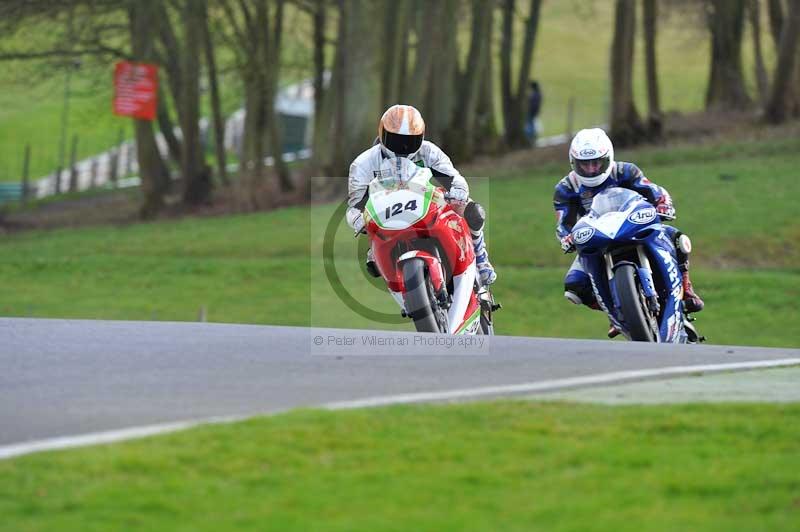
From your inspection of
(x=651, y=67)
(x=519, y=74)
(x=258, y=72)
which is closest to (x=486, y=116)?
(x=519, y=74)

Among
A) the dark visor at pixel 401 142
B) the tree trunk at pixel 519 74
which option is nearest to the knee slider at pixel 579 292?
the dark visor at pixel 401 142

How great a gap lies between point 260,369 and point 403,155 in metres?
3.46

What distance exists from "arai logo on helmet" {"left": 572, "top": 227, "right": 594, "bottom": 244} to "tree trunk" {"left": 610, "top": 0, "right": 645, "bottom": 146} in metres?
20.3

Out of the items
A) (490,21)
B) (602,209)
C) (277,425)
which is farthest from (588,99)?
(277,425)

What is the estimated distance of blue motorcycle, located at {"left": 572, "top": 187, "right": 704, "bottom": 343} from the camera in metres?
11.9

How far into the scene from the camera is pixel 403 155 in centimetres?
1181

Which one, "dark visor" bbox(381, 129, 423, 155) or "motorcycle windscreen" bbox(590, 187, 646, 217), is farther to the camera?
"motorcycle windscreen" bbox(590, 187, 646, 217)

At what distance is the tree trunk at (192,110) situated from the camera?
103ft

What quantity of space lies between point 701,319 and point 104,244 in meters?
13.5

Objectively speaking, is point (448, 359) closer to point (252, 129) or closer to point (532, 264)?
point (532, 264)

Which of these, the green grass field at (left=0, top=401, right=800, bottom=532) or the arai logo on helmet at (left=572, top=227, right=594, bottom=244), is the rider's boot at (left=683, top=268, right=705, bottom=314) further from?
the green grass field at (left=0, top=401, right=800, bottom=532)

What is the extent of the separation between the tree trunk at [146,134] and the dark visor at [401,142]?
19.0m

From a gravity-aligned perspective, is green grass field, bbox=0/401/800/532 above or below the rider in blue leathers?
above

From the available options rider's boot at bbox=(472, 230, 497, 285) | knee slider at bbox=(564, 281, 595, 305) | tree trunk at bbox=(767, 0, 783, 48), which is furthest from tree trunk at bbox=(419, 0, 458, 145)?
knee slider at bbox=(564, 281, 595, 305)
